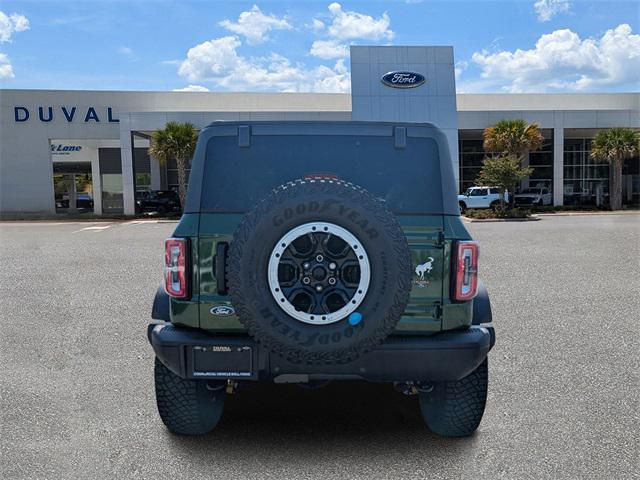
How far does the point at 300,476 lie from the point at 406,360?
88cm

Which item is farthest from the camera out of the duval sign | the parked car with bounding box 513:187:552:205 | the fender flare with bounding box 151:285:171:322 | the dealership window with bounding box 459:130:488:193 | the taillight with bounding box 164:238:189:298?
the dealership window with bounding box 459:130:488:193

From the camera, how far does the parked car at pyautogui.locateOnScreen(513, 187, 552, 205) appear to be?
37.0 m

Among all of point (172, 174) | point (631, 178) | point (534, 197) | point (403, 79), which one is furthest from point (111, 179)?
point (631, 178)

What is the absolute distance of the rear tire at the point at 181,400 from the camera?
11.8ft

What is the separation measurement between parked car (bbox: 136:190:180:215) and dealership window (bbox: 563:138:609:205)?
28.0 metres

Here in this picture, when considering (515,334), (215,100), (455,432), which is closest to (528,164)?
(215,100)

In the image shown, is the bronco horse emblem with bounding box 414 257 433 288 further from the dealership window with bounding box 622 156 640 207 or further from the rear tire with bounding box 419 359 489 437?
the dealership window with bounding box 622 156 640 207

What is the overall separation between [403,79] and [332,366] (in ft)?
113

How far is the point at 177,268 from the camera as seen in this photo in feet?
10.7

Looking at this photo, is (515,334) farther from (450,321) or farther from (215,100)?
(215,100)

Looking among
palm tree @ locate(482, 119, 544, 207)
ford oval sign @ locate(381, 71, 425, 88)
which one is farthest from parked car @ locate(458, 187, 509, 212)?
Answer: ford oval sign @ locate(381, 71, 425, 88)

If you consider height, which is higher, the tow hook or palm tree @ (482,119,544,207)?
palm tree @ (482,119,544,207)

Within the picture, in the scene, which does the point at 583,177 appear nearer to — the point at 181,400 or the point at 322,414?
the point at 322,414

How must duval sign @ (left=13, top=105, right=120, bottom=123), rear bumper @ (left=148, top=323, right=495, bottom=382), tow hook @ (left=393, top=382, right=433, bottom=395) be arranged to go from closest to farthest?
rear bumper @ (left=148, top=323, right=495, bottom=382)
tow hook @ (left=393, top=382, right=433, bottom=395)
duval sign @ (left=13, top=105, right=120, bottom=123)
